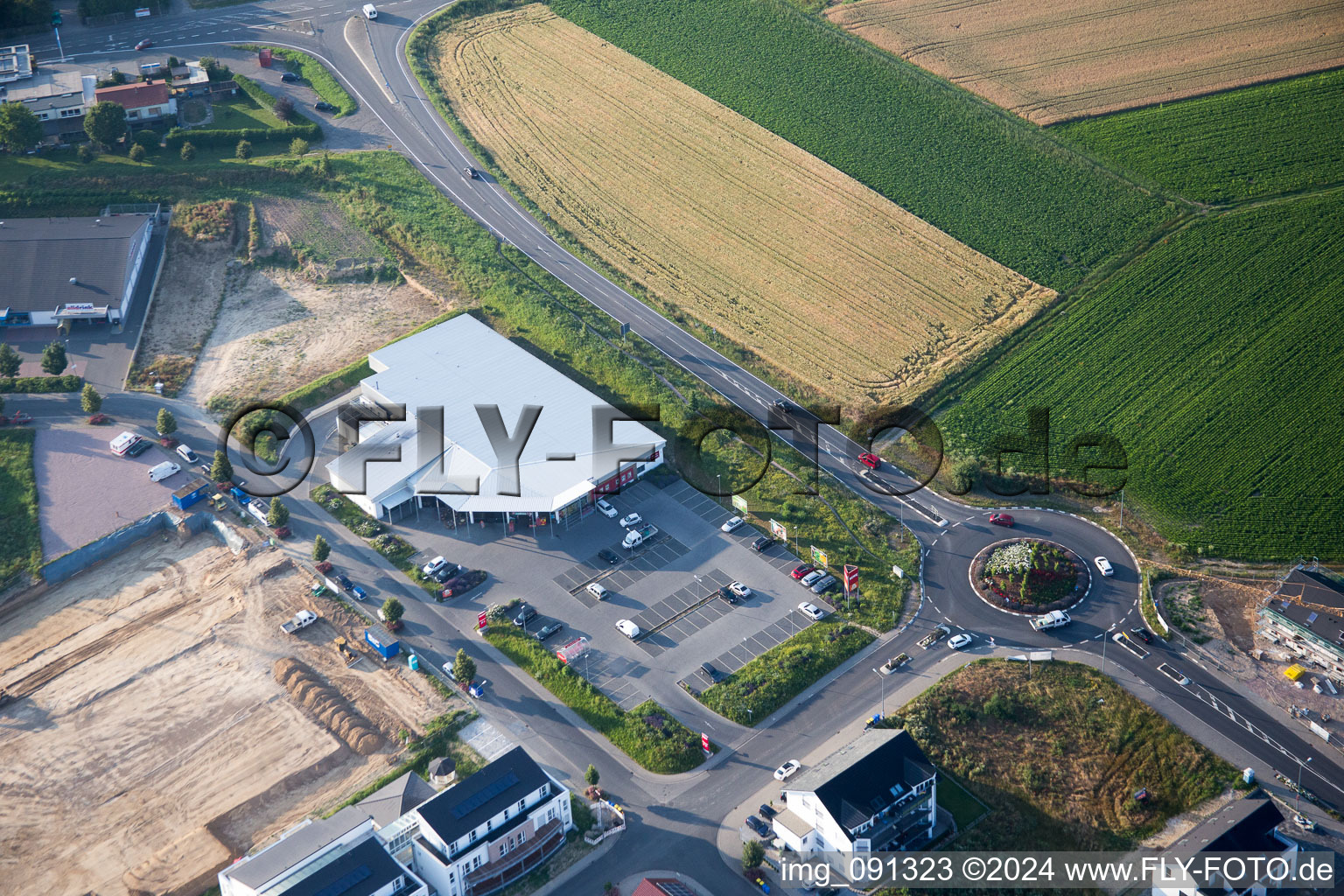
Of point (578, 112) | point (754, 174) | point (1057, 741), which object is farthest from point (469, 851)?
point (578, 112)

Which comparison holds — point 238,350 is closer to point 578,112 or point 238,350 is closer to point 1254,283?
point 578,112

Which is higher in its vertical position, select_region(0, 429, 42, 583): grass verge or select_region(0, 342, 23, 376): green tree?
select_region(0, 342, 23, 376): green tree

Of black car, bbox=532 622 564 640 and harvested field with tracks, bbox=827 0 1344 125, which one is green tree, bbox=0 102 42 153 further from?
harvested field with tracks, bbox=827 0 1344 125

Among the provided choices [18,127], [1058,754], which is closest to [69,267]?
[18,127]

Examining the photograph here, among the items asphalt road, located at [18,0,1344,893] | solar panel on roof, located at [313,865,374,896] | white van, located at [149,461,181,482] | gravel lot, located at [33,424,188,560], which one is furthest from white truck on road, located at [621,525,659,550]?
white van, located at [149,461,181,482]

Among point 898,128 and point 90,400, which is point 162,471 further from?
point 898,128

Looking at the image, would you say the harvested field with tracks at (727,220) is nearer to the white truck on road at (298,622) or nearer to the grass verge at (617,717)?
the grass verge at (617,717)
